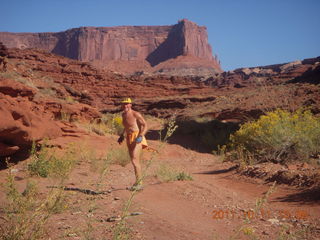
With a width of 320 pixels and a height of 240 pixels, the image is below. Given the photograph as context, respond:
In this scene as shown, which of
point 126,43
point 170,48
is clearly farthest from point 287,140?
point 126,43

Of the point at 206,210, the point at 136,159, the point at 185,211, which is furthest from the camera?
the point at 136,159

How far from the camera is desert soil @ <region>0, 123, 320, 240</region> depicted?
254cm

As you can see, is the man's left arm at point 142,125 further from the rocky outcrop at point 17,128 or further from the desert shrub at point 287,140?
the desert shrub at point 287,140

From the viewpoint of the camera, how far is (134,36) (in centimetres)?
10019

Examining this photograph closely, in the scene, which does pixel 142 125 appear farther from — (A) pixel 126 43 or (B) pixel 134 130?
(A) pixel 126 43

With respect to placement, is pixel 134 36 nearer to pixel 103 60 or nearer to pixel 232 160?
pixel 103 60

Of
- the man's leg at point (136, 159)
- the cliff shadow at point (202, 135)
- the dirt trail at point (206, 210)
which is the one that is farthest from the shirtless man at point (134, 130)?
the cliff shadow at point (202, 135)

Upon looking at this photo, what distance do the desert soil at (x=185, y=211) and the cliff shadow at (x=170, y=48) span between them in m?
88.5

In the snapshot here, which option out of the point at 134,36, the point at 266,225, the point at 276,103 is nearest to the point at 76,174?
the point at 266,225

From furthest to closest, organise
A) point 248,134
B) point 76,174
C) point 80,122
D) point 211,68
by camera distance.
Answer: point 211,68 < point 80,122 < point 248,134 < point 76,174

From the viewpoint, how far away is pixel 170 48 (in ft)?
312

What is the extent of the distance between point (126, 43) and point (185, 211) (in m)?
97.0

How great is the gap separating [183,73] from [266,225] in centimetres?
7354

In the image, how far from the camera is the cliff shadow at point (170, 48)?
92.5 metres
